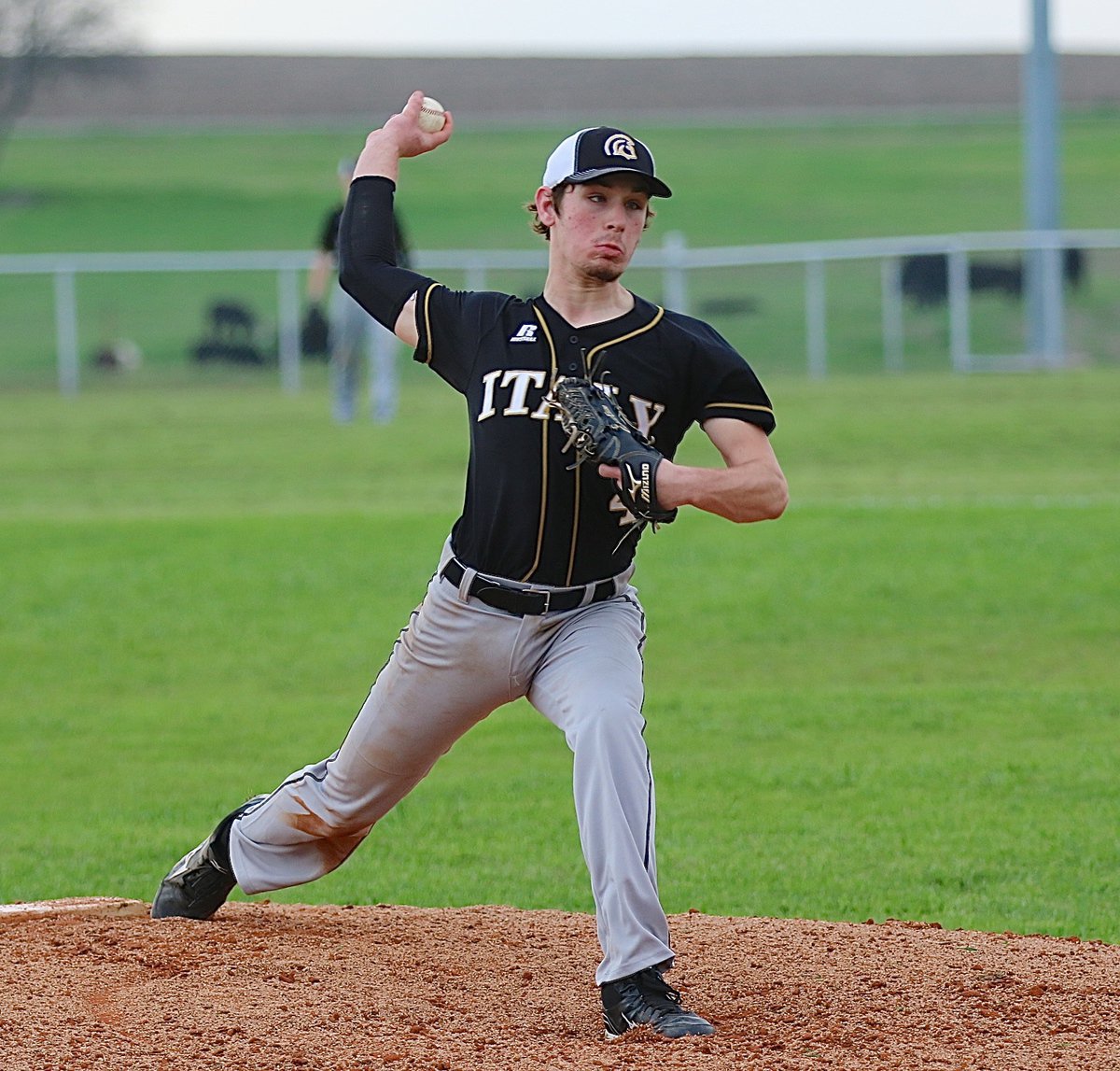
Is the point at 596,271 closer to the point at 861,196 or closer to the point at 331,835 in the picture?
the point at 331,835

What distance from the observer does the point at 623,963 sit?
4.14 metres

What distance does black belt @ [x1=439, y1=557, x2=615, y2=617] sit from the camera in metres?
4.49

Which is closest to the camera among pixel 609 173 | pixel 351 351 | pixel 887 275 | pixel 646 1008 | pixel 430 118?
pixel 646 1008

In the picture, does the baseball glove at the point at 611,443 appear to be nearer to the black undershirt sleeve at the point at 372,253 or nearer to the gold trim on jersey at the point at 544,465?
the gold trim on jersey at the point at 544,465

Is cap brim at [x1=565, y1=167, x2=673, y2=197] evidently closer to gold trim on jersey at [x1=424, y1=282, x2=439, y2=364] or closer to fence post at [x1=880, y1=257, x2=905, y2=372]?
gold trim on jersey at [x1=424, y1=282, x2=439, y2=364]

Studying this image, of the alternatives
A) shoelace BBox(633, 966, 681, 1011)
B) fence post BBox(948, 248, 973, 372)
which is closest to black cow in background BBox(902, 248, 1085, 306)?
fence post BBox(948, 248, 973, 372)

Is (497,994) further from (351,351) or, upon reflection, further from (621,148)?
(351,351)

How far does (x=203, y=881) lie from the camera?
17.1 feet

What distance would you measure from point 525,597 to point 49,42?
1972 inches

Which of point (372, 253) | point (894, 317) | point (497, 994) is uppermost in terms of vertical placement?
point (894, 317)

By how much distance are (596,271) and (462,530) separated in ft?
2.39

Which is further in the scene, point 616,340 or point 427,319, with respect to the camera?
point 427,319

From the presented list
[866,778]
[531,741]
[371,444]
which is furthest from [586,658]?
[371,444]

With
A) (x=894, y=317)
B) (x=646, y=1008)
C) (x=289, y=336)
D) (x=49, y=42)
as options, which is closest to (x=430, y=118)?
(x=646, y=1008)
